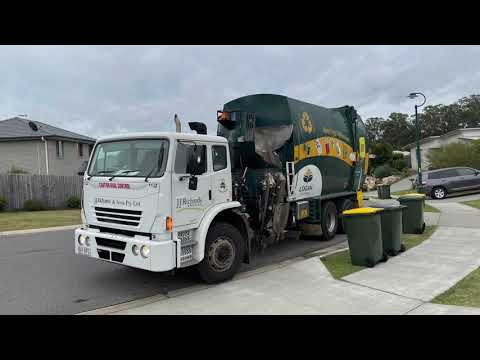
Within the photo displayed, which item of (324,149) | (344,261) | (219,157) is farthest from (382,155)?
(219,157)

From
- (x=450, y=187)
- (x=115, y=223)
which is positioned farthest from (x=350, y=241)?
(x=450, y=187)

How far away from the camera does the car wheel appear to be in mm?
20828

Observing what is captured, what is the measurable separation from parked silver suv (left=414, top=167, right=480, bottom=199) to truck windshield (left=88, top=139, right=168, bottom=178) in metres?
19.5

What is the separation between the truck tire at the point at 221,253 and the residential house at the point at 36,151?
884 inches

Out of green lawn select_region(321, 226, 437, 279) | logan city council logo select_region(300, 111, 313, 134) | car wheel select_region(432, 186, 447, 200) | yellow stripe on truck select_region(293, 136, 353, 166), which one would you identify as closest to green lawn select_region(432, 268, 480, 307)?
green lawn select_region(321, 226, 437, 279)

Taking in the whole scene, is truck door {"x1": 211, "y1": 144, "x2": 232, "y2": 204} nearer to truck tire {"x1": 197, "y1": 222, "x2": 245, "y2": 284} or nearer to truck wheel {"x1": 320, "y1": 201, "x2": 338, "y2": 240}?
truck tire {"x1": 197, "y1": 222, "x2": 245, "y2": 284}

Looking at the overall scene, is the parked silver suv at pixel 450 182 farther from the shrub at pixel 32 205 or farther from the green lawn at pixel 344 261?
the shrub at pixel 32 205

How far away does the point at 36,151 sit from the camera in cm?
2525

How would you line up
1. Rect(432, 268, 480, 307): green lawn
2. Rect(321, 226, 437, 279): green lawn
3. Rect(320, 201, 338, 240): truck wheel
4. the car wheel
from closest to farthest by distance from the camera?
Rect(432, 268, 480, 307): green lawn
Rect(321, 226, 437, 279): green lawn
Rect(320, 201, 338, 240): truck wheel
the car wheel

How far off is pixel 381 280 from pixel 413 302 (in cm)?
105

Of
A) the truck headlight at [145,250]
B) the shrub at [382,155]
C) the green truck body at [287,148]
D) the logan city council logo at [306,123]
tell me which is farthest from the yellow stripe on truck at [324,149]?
the shrub at [382,155]

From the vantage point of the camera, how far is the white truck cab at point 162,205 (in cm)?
533

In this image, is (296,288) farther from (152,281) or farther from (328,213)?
(328,213)

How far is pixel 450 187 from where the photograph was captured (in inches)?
813
